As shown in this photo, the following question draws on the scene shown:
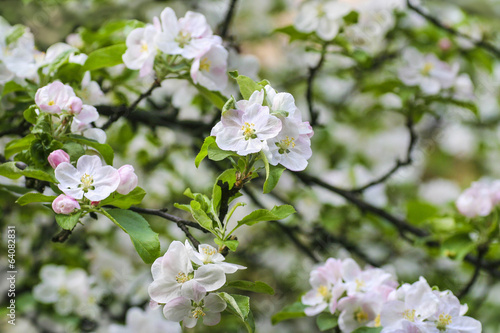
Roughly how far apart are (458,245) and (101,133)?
2.70ft

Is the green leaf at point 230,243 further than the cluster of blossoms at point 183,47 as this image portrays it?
No

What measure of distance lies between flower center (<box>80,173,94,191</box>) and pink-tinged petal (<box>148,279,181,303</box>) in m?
0.17

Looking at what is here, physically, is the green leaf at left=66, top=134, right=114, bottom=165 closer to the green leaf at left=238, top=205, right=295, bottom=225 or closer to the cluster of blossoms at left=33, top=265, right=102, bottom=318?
the green leaf at left=238, top=205, right=295, bottom=225

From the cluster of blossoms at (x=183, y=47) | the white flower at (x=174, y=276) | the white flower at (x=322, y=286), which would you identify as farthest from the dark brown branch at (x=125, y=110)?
the white flower at (x=322, y=286)

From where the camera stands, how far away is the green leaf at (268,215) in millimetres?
670

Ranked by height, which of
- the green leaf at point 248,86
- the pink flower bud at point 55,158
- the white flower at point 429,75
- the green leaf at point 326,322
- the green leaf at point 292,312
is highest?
the green leaf at point 248,86

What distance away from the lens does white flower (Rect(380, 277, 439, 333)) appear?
0.75 meters

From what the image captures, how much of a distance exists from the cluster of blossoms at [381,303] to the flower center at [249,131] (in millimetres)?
360

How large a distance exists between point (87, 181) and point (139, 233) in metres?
0.11

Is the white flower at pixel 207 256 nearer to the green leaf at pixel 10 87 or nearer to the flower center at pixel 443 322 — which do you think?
the flower center at pixel 443 322

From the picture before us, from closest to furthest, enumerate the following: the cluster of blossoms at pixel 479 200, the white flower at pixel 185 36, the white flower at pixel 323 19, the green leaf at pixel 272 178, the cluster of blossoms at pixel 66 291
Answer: the green leaf at pixel 272 178
the white flower at pixel 185 36
the cluster of blossoms at pixel 479 200
the white flower at pixel 323 19
the cluster of blossoms at pixel 66 291

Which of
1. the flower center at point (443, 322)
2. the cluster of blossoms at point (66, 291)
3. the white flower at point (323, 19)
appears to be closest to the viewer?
the flower center at point (443, 322)

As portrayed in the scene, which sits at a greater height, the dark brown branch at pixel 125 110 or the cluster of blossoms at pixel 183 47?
the cluster of blossoms at pixel 183 47

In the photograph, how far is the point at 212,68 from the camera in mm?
896
